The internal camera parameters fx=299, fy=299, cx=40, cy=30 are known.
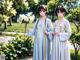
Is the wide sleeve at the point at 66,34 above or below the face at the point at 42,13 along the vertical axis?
below

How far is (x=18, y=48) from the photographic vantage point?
10328 millimetres

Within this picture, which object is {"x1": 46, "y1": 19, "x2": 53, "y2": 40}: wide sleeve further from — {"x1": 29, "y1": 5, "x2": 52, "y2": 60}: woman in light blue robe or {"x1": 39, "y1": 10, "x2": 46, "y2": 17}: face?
{"x1": 39, "y1": 10, "x2": 46, "y2": 17}: face

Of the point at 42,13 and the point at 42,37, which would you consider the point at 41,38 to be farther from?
the point at 42,13

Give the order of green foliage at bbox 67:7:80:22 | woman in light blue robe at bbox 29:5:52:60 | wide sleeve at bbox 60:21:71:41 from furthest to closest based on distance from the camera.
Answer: green foliage at bbox 67:7:80:22, woman in light blue robe at bbox 29:5:52:60, wide sleeve at bbox 60:21:71:41

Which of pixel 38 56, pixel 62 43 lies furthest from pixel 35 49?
pixel 62 43

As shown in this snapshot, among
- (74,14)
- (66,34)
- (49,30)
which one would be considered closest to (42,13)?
(49,30)

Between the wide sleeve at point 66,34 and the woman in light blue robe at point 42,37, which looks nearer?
the wide sleeve at point 66,34

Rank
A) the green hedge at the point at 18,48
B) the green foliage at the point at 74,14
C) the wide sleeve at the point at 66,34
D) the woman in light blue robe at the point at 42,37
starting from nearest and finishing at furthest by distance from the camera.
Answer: the wide sleeve at the point at 66,34 → the woman in light blue robe at the point at 42,37 → the green foliage at the point at 74,14 → the green hedge at the point at 18,48

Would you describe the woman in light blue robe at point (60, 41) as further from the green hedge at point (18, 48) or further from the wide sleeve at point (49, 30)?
the green hedge at point (18, 48)

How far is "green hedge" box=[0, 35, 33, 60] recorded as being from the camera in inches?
383

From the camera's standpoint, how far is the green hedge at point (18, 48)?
383 inches

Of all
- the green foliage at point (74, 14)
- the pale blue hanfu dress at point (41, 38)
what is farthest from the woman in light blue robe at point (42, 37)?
the green foliage at point (74, 14)

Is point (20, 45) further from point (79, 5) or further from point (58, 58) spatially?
point (58, 58)

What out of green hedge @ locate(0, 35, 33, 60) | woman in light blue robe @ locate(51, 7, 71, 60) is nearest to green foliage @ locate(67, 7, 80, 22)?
green hedge @ locate(0, 35, 33, 60)
